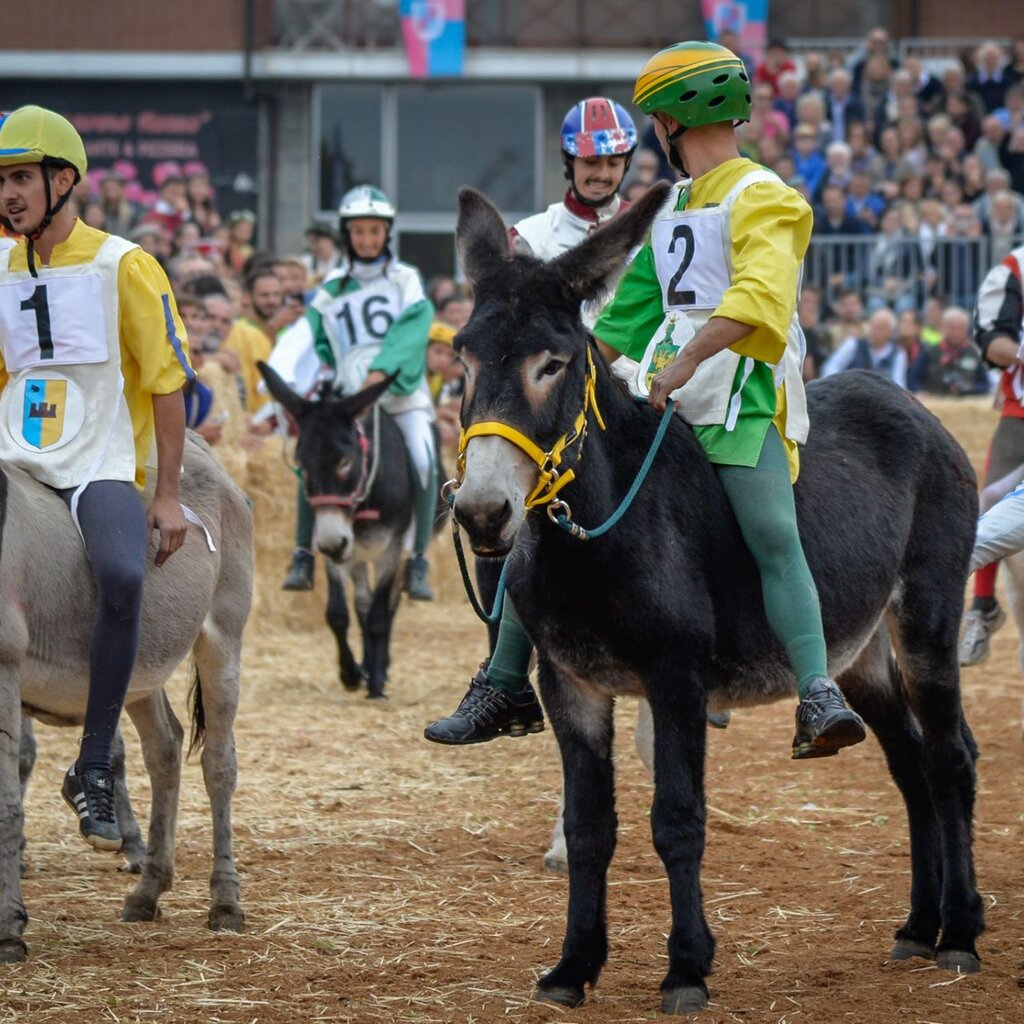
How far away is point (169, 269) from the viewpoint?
15344 mm

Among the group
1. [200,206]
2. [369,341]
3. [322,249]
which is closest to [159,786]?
[369,341]

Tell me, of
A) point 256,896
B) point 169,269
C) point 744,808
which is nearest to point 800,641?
point 256,896

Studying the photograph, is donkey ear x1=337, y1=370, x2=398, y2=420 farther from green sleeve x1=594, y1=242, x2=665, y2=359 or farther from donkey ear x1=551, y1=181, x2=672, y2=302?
donkey ear x1=551, y1=181, x2=672, y2=302

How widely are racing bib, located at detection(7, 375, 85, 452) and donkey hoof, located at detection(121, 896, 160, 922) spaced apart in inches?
64.5

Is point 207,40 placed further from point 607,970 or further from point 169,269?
point 607,970

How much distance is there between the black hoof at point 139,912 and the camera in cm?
618

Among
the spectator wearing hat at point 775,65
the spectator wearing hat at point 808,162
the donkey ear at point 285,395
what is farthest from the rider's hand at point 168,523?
the spectator wearing hat at point 775,65

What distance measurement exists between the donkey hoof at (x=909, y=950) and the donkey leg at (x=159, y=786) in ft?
8.34

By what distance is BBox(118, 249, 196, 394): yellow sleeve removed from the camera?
19.1 ft

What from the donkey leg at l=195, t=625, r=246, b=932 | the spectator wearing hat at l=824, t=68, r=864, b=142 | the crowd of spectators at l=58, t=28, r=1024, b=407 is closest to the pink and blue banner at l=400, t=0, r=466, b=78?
the crowd of spectators at l=58, t=28, r=1024, b=407

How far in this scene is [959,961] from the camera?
5.45m

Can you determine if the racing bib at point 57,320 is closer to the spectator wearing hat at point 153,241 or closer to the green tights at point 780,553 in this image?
the green tights at point 780,553

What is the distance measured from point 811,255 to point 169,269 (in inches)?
289

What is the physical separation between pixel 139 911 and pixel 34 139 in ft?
8.73
